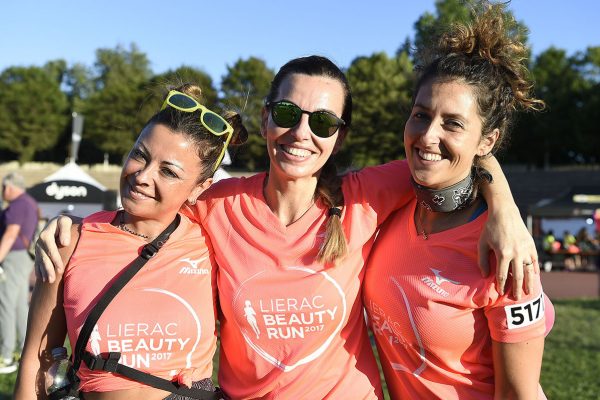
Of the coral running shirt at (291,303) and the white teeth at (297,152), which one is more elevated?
the white teeth at (297,152)

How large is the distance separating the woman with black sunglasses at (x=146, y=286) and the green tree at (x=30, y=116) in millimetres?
63432

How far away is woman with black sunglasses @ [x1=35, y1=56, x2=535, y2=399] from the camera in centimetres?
260

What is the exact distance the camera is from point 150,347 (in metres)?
2.51

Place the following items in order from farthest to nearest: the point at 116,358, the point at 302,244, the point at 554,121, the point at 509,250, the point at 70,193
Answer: the point at 554,121
the point at 70,193
the point at 302,244
the point at 116,358
the point at 509,250

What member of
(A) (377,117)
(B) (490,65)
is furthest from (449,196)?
(A) (377,117)

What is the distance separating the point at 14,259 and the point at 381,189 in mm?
6767

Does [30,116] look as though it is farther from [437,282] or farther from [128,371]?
[437,282]

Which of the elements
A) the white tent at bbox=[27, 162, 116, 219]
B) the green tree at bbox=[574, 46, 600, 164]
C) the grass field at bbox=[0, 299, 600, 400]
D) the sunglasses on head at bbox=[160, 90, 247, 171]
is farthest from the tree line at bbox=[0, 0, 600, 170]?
the sunglasses on head at bbox=[160, 90, 247, 171]

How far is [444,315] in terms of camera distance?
2.46 meters

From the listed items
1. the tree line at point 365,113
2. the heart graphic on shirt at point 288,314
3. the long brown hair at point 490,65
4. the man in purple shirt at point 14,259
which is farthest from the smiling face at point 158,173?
the tree line at point 365,113

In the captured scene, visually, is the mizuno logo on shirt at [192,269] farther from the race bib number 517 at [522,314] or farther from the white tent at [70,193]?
the white tent at [70,193]

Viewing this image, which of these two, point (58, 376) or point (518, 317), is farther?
point (58, 376)

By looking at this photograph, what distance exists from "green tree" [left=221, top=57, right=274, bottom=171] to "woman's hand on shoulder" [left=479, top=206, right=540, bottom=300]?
129cm

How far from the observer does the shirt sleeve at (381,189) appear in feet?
9.46
